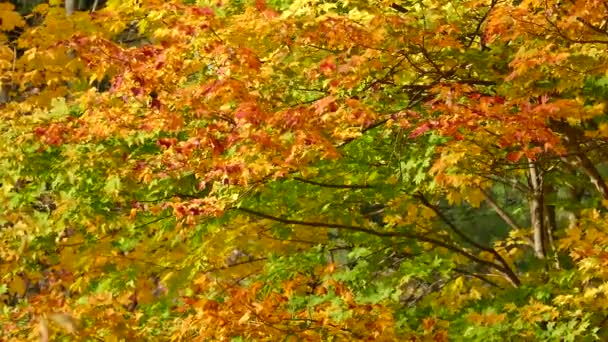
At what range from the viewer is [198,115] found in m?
5.59

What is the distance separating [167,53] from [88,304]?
7.28ft

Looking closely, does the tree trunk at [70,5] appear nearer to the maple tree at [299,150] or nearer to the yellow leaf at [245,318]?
the maple tree at [299,150]

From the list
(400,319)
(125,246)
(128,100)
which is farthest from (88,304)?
(400,319)

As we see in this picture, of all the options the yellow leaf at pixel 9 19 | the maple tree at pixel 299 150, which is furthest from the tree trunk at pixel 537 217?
the yellow leaf at pixel 9 19

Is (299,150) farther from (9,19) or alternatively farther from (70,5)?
(70,5)

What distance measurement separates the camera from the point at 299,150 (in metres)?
5.08

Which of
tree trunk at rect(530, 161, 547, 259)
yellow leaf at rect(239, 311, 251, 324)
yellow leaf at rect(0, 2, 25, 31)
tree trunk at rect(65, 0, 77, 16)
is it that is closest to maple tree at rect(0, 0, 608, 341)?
yellow leaf at rect(239, 311, 251, 324)

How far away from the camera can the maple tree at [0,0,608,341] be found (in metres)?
5.13

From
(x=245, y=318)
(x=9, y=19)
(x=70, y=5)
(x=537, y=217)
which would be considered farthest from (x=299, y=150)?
(x=70, y=5)

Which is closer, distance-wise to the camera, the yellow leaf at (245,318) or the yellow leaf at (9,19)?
the yellow leaf at (245,318)

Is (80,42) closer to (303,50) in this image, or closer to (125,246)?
(303,50)

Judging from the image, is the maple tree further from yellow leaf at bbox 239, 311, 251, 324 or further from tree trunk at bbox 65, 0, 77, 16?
tree trunk at bbox 65, 0, 77, 16

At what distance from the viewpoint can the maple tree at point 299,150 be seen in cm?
513

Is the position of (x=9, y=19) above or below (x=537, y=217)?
above
